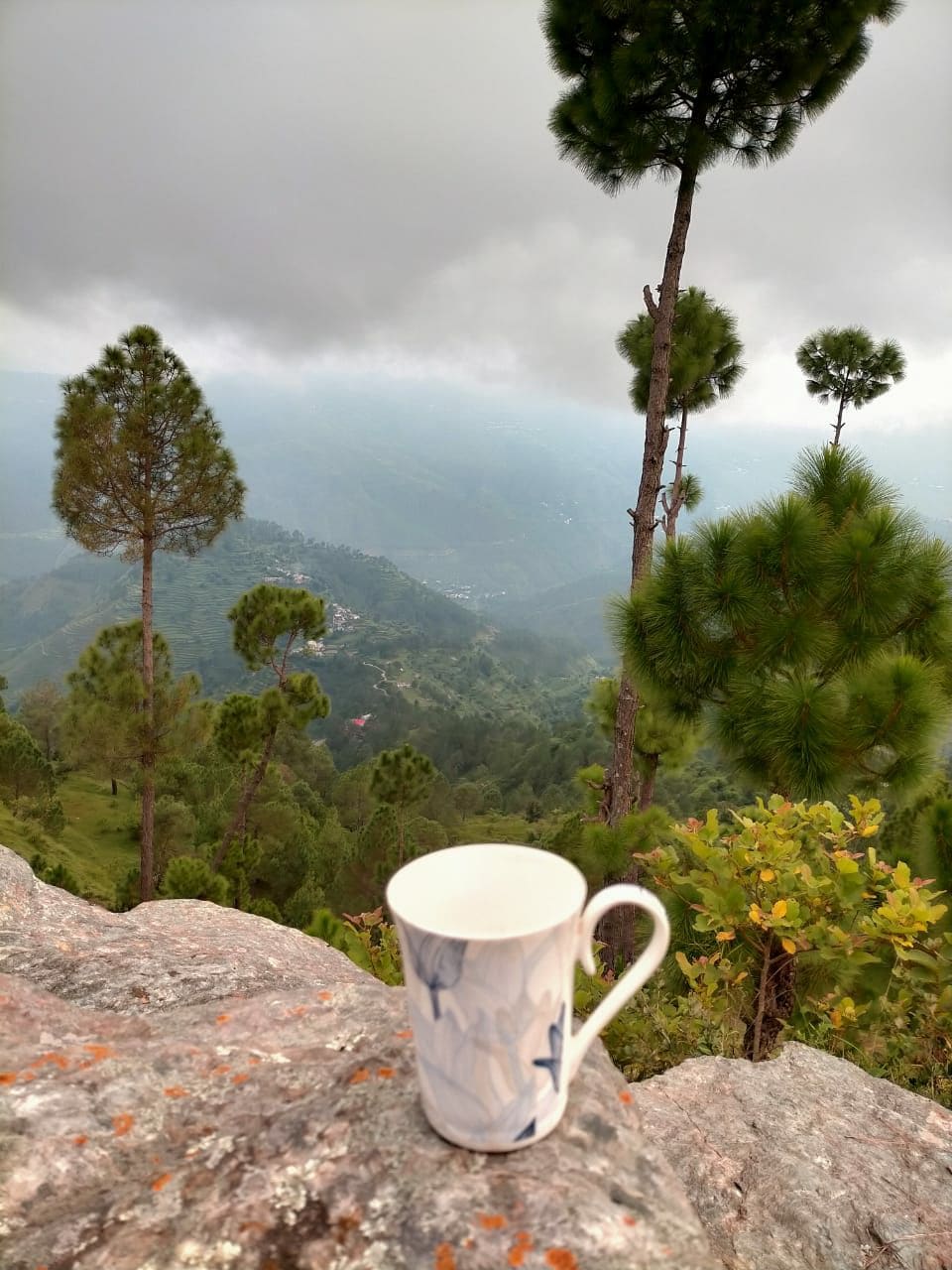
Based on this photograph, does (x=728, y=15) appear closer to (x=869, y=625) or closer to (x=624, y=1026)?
(x=869, y=625)

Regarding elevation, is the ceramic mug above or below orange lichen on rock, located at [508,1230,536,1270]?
above

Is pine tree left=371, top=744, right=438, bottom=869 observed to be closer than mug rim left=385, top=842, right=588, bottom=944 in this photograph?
No

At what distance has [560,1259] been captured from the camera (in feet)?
2.63

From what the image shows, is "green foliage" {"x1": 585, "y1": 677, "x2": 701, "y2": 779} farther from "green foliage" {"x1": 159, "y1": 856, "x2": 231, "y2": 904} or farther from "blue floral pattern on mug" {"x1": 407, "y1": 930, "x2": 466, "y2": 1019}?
"green foliage" {"x1": 159, "y1": 856, "x2": 231, "y2": 904}

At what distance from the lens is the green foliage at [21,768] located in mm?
28078

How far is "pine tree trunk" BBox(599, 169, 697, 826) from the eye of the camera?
21.0ft

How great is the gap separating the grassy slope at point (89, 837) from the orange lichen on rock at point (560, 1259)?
852 inches

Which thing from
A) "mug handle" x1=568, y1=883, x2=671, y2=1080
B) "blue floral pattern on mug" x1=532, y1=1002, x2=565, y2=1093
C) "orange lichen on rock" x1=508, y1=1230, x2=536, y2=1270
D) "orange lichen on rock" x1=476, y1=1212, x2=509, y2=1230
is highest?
"mug handle" x1=568, y1=883, x2=671, y2=1080

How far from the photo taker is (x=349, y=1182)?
929mm

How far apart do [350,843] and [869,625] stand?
3300cm

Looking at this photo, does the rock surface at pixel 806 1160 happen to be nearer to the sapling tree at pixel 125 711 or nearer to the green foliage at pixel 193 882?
the sapling tree at pixel 125 711

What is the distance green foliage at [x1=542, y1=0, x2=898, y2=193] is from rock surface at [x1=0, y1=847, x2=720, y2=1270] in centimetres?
764

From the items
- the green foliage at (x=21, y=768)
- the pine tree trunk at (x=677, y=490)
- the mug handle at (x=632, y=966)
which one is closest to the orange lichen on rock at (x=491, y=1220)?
the mug handle at (x=632, y=966)

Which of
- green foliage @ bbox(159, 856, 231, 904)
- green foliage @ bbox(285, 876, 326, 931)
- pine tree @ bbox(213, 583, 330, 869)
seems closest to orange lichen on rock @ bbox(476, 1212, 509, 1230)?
pine tree @ bbox(213, 583, 330, 869)
